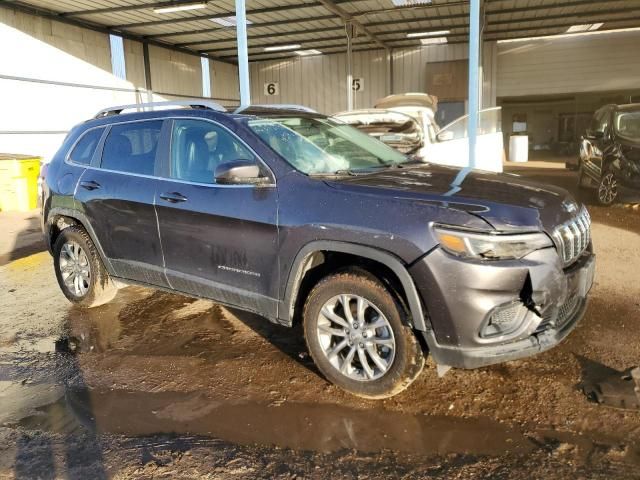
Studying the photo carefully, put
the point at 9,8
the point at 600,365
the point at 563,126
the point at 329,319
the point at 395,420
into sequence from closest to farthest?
1. the point at 395,420
2. the point at 329,319
3. the point at 600,365
4. the point at 9,8
5. the point at 563,126

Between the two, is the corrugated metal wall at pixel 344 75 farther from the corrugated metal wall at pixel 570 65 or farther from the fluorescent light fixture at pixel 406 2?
the fluorescent light fixture at pixel 406 2

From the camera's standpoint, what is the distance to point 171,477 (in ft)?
8.20

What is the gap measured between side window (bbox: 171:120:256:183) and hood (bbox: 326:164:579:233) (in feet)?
2.86

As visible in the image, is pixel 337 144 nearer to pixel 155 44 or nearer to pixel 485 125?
pixel 485 125

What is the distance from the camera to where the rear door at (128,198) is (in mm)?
4051

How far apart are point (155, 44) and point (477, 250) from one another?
804 inches

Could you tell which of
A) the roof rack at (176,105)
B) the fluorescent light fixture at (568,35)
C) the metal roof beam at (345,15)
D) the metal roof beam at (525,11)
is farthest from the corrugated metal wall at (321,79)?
the roof rack at (176,105)

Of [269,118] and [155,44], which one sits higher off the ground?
[155,44]

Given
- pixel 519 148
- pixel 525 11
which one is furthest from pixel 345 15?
pixel 519 148

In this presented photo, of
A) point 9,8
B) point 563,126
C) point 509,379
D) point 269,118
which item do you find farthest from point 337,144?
point 563,126

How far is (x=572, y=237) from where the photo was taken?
10.2ft

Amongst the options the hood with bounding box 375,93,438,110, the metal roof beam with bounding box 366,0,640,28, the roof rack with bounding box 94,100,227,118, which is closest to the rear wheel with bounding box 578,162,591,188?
the hood with bounding box 375,93,438,110

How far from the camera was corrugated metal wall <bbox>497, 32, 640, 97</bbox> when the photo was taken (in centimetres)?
2022

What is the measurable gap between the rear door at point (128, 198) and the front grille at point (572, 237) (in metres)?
2.78
